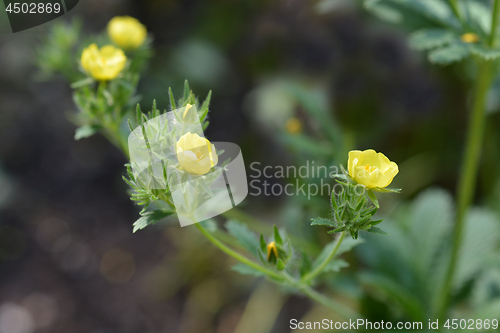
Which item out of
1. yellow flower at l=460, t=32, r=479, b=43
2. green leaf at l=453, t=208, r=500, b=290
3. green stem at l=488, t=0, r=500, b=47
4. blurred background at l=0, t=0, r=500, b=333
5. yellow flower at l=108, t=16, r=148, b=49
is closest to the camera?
green stem at l=488, t=0, r=500, b=47

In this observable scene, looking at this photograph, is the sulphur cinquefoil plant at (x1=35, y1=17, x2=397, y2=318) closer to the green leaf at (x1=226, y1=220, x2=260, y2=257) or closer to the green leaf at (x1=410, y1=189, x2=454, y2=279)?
the green leaf at (x1=226, y1=220, x2=260, y2=257)

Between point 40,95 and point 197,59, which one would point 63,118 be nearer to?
point 40,95

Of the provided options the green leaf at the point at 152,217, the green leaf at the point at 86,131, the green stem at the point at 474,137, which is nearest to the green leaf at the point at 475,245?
the green stem at the point at 474,137

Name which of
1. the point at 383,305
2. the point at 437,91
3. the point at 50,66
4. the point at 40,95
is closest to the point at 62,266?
the point at 40,95

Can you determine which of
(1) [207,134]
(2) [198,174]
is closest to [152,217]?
(2) [198,174]

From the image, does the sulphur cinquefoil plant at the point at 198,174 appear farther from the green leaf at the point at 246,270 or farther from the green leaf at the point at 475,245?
the green leaf at the point at 475,245

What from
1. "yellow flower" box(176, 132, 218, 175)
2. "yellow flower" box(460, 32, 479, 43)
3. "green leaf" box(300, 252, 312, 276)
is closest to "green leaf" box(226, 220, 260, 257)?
"green leaf" box(300, 252, 312, 276)
